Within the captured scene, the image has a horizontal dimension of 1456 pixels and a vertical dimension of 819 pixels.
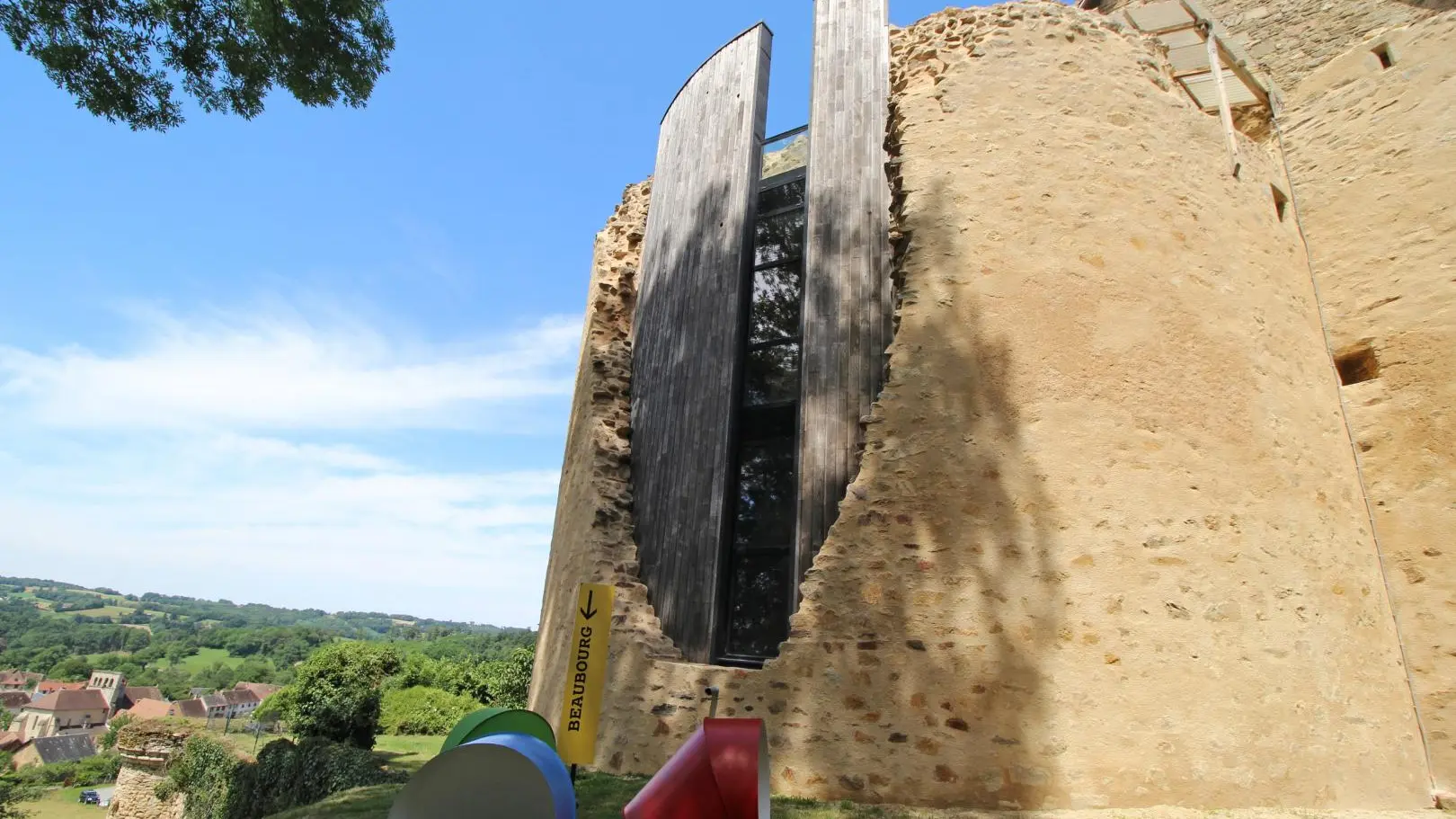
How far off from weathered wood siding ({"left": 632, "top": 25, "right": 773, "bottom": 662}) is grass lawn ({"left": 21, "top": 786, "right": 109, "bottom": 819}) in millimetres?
25234

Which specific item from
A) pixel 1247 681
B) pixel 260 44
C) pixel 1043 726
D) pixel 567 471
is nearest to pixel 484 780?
pixel 1043 726

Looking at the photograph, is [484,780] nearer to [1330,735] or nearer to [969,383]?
[969,383]

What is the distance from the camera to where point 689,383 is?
28.2 ft

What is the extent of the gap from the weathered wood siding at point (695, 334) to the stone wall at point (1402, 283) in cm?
604

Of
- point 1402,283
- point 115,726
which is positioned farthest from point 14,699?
point 1402,283

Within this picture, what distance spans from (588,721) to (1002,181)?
553cm

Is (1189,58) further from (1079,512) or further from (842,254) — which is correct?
(1079,512)

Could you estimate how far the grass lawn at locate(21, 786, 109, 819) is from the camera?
23.9 metres

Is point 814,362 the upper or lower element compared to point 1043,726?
upper

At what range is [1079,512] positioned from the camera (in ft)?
16.7

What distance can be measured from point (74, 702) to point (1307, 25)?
2912 inches

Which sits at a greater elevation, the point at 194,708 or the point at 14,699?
the point at 194,708

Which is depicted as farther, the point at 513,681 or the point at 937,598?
the point at 513,681

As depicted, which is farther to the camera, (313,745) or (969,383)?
(313,745)
